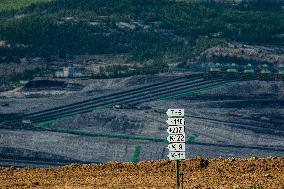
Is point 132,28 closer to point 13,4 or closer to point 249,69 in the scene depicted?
point 249,69

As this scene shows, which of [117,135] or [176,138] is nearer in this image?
[176,138]

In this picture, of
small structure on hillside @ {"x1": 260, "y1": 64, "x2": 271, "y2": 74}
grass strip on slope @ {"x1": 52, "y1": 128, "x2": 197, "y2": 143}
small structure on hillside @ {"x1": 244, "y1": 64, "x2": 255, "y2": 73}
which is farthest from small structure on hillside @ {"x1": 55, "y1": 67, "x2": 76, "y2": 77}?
grass strip on slope @ {"x1": 52, "y1": 128, "x2": 197, "y2": 143}

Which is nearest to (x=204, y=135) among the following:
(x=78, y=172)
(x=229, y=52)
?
(x=229, y=52)

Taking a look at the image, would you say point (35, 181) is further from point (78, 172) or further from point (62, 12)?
point (62, 12)

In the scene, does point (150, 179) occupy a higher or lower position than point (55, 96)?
higher

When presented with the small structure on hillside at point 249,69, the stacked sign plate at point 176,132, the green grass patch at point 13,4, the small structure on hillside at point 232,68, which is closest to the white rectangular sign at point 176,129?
the stacked sign plate at point 176,132

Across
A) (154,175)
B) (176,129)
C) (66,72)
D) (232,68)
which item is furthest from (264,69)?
(176,129)
